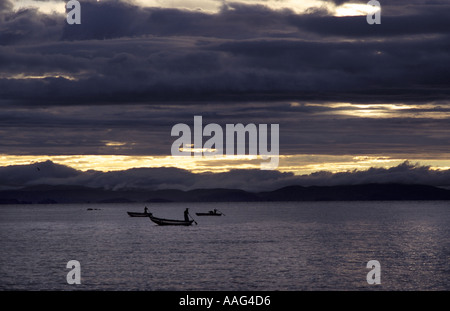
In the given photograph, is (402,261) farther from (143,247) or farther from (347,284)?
(143,247)

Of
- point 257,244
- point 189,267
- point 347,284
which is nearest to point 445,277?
point 347,284

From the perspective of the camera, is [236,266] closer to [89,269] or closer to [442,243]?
[89,269]

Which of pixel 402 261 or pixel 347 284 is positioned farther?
pixel 402 261

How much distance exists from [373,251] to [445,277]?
89.3 feet

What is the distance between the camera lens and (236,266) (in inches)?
2699

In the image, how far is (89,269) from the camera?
6662 cm

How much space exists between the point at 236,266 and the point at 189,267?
5215 millimetres
